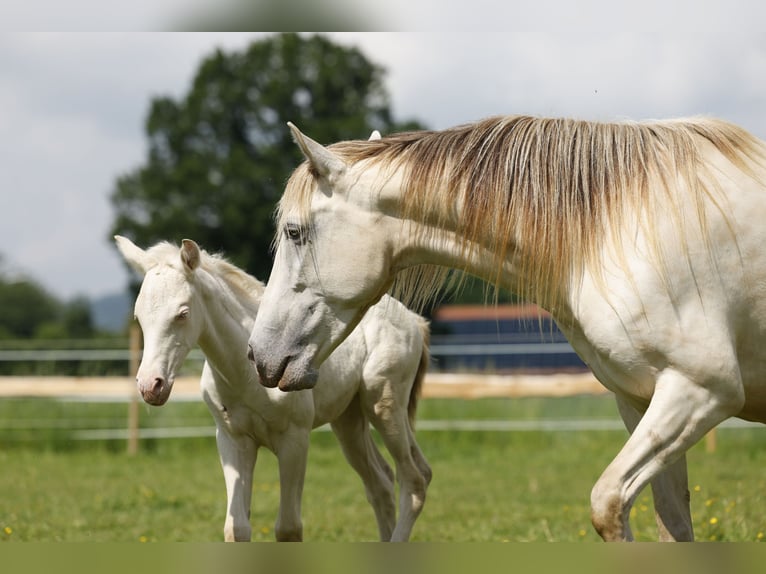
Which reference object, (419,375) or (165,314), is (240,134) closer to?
(419,375)

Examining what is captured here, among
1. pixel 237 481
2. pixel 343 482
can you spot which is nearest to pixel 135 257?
pixel 237 481

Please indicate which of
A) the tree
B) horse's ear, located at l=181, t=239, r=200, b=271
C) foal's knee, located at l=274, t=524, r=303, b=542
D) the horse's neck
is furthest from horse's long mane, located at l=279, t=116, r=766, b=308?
the tree

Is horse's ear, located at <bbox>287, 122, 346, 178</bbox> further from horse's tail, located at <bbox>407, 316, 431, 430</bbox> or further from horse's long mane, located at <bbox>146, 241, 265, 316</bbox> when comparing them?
horse's tail, located at <bbox>407, 316, 431, 430</bbox>

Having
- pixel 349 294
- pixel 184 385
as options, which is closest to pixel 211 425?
pixel 184 385

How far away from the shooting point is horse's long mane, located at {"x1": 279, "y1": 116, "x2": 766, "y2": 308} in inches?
121

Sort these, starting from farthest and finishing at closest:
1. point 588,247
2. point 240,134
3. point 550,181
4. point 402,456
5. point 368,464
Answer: point 240,134 → point 368,464 → point 402,456 → point 550,181 → point 588,247

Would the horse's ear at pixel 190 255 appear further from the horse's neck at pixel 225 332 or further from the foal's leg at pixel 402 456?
the foal's leg at pixel 402 456

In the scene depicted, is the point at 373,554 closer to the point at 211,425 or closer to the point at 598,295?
the point at 598,295

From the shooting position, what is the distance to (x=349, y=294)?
10.8ft

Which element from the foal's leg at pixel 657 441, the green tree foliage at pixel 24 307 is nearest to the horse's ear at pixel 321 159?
the foal's leg at pixel 657 441

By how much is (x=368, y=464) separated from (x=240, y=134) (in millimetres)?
31414

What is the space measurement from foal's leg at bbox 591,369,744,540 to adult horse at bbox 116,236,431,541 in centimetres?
233

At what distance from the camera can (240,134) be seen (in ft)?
118

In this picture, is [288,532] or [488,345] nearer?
[288,532]
